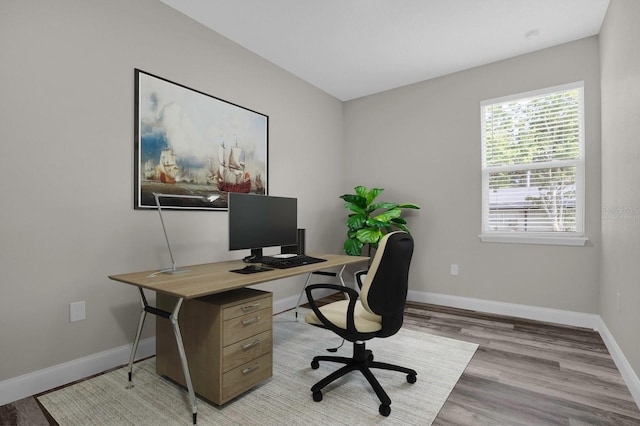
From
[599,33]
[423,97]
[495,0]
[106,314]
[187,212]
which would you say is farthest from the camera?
[423,97]

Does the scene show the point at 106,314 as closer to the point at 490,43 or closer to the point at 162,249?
the point at 162,249

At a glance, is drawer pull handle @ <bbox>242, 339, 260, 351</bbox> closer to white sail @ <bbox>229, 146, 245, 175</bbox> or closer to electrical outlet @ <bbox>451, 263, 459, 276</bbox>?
white sail @ <bbox>229, 146, 245, 175</bbox>

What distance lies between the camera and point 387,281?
68.7 inches

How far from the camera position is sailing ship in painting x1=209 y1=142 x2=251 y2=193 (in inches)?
116

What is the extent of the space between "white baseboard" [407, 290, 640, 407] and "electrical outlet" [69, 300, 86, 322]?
338cm

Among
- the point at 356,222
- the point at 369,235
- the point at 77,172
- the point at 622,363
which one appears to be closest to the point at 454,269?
the point at 369,235

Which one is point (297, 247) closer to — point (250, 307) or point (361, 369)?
point (250, 307)

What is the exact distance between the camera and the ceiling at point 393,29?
8.43 feet

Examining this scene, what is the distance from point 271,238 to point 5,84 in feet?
6.10

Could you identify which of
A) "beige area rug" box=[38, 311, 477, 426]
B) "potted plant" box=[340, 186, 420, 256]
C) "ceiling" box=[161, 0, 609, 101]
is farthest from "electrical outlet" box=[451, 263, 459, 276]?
"ceiling" box=[161, 0, 609, 101]

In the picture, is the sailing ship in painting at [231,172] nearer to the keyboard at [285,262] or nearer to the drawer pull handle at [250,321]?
the keyboard at [285,262]

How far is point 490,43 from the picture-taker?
3.14 metres

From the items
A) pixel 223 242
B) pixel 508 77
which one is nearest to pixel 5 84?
pixel 223 242

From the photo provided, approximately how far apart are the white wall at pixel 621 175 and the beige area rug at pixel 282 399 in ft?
3.62
